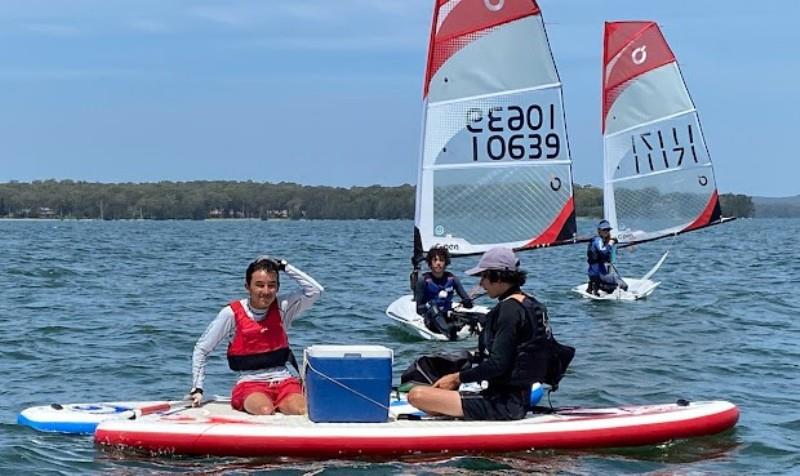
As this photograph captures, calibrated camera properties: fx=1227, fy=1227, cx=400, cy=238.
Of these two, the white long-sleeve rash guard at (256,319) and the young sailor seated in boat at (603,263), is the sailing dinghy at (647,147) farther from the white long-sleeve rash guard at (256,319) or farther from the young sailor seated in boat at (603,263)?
the white long-sleeve rash guard at (256,319)

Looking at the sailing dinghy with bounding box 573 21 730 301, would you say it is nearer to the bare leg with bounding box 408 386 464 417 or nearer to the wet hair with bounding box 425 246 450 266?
the wet hair with bounding box 425 246 450 266

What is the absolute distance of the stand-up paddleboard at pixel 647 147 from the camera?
72.2 feet

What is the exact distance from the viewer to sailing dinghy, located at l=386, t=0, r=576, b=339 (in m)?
14.9

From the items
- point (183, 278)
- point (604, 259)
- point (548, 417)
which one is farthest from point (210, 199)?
point (548, 417)

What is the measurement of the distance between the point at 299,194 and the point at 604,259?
118056 millimetres

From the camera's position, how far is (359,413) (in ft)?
25.6

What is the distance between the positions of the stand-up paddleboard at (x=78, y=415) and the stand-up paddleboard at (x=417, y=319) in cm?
471

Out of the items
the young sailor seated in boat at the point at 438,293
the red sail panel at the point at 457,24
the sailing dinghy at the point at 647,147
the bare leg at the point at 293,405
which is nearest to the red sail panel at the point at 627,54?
the sailing dinghy at the point at 647,147

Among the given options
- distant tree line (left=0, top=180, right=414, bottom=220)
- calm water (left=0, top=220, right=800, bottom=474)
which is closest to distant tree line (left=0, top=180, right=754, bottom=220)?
distant tree line (left=0, top=180, right=414, bottom=220)

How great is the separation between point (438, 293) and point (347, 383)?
5.78 metres

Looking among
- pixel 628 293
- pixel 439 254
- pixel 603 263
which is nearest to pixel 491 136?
pixel 439 254

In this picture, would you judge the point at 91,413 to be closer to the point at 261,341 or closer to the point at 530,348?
the point at 261,341

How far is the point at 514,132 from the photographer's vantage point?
15.4 m

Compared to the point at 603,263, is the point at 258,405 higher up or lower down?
lower down
